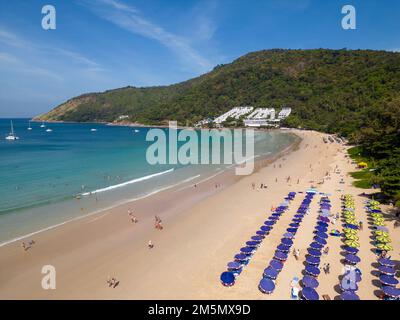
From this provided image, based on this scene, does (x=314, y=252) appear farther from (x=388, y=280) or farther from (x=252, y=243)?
(x=388, y=280)

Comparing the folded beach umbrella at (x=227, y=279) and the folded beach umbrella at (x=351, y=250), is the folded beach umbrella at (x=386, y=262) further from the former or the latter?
the folded beach umbrella at (x=227, y=279)

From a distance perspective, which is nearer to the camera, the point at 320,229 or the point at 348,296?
the point at 348,296

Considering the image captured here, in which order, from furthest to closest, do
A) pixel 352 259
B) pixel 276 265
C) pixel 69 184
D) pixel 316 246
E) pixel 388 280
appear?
pixel 69 184 < pixel 316 246 < pixel 352 259 < pixel 276 265 < pixel 388 280

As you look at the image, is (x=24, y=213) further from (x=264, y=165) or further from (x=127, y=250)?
(x=264, y=165)

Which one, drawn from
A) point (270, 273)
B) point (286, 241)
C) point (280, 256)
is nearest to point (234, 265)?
point (270, 273)

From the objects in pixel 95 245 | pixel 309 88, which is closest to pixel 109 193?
pixel 95 245
